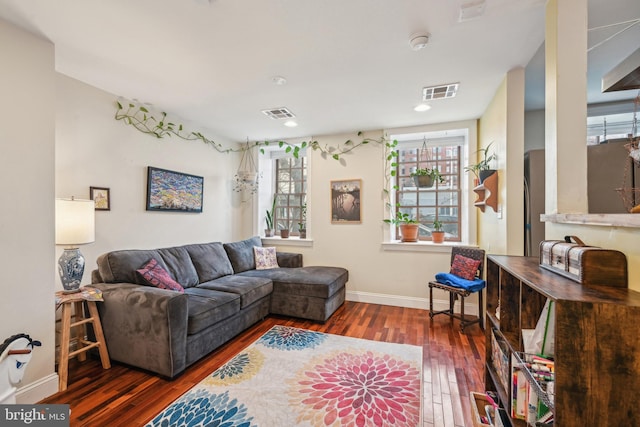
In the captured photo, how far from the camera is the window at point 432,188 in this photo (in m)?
3.96

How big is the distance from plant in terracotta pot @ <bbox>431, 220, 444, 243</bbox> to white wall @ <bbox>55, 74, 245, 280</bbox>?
3.27m

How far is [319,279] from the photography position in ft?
11.2

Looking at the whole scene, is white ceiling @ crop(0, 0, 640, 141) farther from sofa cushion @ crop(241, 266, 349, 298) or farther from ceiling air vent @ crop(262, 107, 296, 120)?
sofa cushion @ crop(241, 266, 349, 298)

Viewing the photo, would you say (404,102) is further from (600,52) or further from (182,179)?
(182,179)

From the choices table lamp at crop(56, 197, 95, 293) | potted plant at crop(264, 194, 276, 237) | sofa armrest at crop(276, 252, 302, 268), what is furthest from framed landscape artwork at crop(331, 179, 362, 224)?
table lamp at crop(56, 197, 95, 293)

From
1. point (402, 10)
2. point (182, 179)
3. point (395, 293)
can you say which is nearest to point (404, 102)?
point (402, 10)

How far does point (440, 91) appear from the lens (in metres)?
2.79

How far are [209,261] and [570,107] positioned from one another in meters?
3.57

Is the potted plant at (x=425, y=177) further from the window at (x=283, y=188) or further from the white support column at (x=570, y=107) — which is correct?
the white support column at (x=570, y=107)

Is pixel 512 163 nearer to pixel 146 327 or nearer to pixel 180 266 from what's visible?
pixel 146 327

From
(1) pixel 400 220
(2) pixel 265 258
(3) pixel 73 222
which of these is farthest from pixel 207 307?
(1) pixel 400 220

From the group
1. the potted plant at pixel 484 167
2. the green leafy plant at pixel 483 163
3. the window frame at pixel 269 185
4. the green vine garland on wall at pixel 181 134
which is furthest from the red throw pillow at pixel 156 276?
the green leafy plant at pixel 483 163

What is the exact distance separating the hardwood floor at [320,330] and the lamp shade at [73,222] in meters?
1.06

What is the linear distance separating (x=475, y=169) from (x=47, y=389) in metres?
4.38
